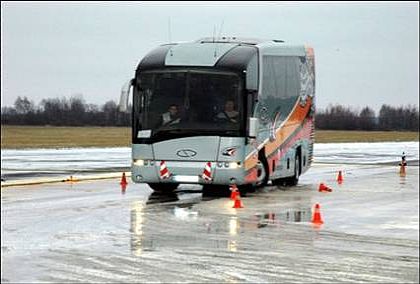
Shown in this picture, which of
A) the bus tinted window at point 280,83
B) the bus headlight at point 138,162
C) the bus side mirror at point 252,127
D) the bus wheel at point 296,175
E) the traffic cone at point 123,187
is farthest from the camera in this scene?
the bus wheel at point 296,175

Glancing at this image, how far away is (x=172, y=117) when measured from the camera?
64.3 ft

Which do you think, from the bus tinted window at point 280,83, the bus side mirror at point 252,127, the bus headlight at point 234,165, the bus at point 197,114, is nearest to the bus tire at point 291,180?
the bus tinted window at point 280,83

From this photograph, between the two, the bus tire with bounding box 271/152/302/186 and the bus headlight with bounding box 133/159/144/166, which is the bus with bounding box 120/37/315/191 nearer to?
the bus headlight with bounding box 133/159/144/166

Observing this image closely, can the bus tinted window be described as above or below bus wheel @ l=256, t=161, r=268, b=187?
above

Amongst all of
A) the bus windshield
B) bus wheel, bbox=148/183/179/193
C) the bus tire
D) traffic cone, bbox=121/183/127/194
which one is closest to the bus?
the bus windshield

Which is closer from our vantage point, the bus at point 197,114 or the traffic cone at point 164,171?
the bus at point 197,114

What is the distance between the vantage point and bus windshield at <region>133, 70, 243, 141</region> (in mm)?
19438

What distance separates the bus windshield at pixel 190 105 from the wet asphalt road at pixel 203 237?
1531 millimetres

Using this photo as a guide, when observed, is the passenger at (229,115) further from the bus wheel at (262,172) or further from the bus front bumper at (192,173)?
the bus wheel at (262,172)

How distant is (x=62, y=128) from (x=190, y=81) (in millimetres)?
87436

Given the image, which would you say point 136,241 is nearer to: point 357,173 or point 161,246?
point 161,246

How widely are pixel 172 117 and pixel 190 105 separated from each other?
0.49m

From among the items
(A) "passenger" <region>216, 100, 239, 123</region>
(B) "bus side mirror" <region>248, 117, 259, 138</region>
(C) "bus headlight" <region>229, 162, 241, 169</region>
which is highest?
(A) "passenger" <region>216, 100, 239, 123</region>

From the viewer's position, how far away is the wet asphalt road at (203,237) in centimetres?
970
